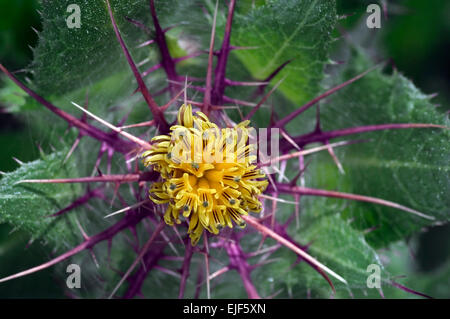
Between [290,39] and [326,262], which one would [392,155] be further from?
[290,39]

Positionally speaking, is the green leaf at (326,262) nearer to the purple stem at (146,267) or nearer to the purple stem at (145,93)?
the purple stem at (146,267)

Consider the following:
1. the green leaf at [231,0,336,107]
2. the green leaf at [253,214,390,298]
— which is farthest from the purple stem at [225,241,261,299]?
the green leaf at [231,0,336,107]

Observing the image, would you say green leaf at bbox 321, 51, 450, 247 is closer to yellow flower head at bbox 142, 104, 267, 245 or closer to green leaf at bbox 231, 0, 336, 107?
green leaf at bbox 231, 0, 336, 107

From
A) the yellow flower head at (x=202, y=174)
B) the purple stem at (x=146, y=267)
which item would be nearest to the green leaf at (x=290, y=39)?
the yellow flower head at (x=202, y=174)

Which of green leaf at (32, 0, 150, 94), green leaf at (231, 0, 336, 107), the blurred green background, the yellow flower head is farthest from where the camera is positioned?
the blurred green background

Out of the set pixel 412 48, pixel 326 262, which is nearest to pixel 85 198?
pixel 326 262

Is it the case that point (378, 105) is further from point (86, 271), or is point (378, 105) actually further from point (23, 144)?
point (23, 144)
